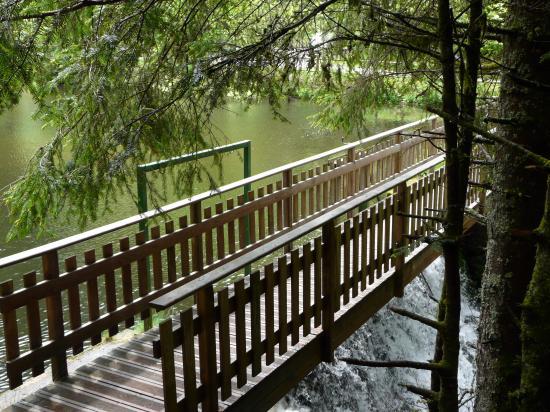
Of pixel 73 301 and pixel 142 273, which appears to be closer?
pixel 73 301

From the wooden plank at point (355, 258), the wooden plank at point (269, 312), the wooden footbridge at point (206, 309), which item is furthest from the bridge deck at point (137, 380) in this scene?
the wooden plank at point (355, 258)

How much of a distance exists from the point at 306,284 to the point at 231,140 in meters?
15.2

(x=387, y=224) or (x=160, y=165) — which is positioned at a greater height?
(x=160, y=165)

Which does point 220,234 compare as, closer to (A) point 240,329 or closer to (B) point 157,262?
(B) point 157,262

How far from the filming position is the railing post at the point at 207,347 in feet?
10.7

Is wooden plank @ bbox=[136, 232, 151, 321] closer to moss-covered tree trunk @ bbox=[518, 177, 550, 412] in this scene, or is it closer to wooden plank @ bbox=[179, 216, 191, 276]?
wooden plank @ bbox=[179, 216, 191, 276]

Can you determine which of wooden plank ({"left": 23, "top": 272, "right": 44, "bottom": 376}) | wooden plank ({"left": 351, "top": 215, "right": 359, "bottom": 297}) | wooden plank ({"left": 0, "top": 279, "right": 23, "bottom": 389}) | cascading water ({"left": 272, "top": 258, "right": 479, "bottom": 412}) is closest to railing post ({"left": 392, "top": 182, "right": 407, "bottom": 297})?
cascading water ({"left": 272, "top": 258, "right": 479, "bottom": 412})

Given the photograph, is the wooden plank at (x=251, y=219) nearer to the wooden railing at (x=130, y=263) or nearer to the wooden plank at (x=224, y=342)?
the wooden railing at (x=130, y=263)

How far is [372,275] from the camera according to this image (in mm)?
5422

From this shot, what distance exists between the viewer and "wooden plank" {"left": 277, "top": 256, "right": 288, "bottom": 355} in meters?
3.89

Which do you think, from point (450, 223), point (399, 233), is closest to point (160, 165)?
point (450, 223)

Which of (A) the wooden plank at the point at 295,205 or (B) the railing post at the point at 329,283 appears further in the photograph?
(A) the wooden plank at the point at 295,205

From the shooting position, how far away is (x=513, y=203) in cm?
308

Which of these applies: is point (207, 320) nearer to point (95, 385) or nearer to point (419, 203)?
point (95, 385)
